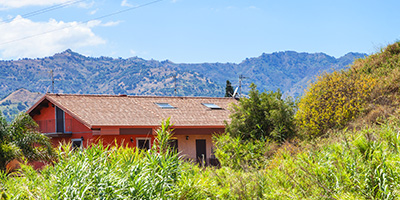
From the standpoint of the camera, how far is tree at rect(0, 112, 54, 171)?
19.2m

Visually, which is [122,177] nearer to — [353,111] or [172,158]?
[172,158]

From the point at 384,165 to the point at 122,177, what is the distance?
4323 mm

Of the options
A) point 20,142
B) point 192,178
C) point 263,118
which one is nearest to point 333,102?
point 263,118

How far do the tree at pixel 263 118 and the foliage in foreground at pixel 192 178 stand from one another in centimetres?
772

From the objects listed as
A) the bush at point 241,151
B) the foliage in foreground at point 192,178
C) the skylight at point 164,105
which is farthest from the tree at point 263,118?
the skylight at point 164,105

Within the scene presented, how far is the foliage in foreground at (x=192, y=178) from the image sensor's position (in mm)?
7422

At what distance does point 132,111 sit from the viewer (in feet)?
93.5

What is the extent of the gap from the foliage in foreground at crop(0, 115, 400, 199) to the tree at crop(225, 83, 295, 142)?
7.72 meters

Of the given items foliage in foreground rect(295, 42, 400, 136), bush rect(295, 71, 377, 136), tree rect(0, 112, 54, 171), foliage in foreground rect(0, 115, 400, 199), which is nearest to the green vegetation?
foliage in foreground rect(0, 115, 400, 199)

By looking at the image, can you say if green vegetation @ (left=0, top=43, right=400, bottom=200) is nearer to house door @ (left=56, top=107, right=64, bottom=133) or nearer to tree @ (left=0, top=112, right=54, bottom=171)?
tree @ (left=0, top=112, right=54, bottom=171)

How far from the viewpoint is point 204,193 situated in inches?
360

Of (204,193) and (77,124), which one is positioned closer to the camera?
(204,193)

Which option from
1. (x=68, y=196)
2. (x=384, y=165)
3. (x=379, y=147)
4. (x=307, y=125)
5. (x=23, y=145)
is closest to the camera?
(x=68, y=196)

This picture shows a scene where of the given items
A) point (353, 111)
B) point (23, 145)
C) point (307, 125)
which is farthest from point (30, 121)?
point (353, 111)
